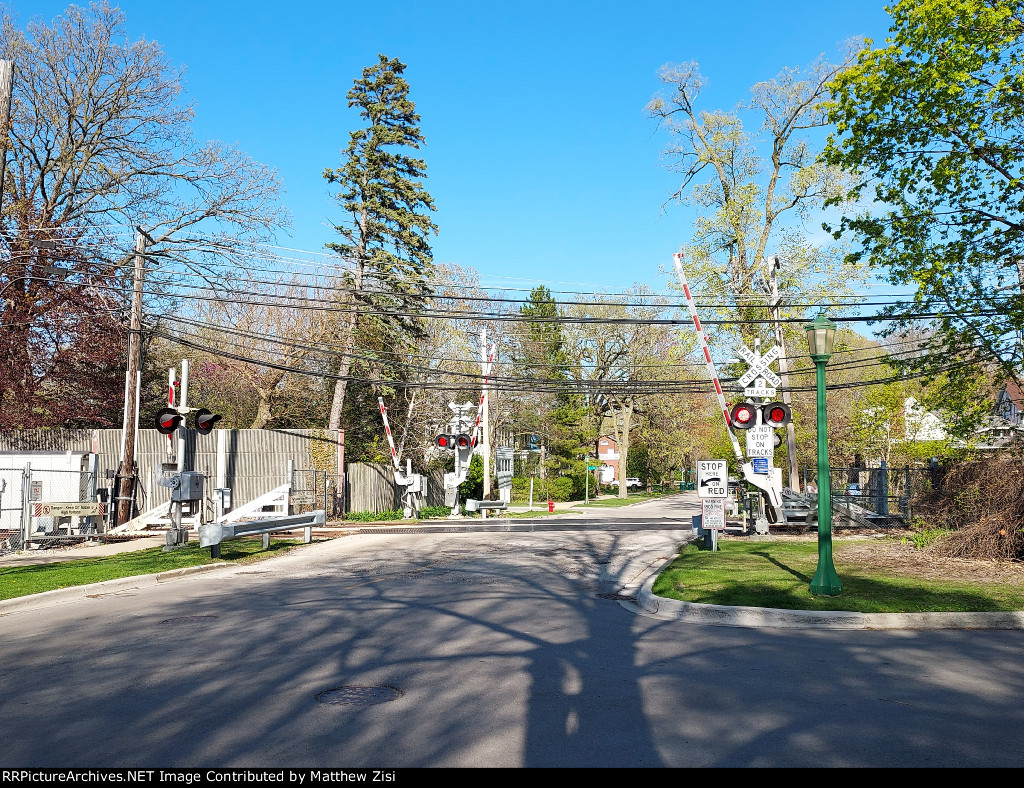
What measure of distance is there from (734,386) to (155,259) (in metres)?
21.8

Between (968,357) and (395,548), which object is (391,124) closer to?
(395,548)

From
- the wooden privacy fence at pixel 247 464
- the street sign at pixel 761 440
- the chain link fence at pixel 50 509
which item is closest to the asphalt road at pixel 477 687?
the street sign at pixel 761 440

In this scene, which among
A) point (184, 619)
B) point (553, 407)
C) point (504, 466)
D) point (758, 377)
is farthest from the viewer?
point (553, 407)

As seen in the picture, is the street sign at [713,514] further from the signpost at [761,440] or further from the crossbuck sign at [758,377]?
the crossbuck sign at [758,377]

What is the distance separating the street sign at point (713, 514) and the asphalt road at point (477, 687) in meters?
5.20

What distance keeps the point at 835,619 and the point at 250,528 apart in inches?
503

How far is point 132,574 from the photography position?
45.7ft

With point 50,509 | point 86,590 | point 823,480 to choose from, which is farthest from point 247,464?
point 823,480

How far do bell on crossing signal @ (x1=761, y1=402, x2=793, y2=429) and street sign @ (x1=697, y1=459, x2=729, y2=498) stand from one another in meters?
1.36

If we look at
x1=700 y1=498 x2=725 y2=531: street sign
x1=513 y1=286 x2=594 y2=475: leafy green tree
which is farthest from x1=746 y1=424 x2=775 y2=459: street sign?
x1=513 y1=286 x2=594 y2=475: leafy green tree

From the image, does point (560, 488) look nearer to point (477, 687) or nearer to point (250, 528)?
point (250, 528)

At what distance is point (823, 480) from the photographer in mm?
11164

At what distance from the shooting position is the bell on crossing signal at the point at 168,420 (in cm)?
1814

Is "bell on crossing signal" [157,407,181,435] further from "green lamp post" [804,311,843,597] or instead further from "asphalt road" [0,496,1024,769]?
"green lamp post" [804,311,843,597]
